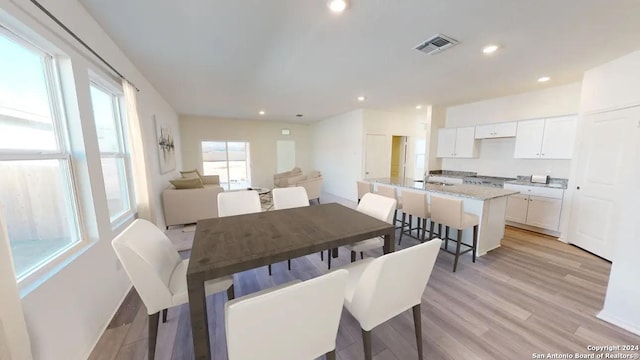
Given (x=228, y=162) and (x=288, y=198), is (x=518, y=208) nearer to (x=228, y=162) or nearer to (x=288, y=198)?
(x=288, y=198)

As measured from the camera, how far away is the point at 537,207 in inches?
141

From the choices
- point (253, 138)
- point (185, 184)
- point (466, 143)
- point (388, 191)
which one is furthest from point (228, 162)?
point (466, 143)

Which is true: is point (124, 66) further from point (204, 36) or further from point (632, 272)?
point (632, 272)

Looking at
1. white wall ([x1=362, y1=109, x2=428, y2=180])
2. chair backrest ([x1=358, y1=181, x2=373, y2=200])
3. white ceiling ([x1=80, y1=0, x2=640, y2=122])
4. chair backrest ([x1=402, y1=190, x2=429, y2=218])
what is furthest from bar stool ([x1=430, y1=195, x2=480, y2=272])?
white wall ([x1=362, y1=109, x2=428, y2=180])

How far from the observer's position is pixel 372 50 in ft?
7.88

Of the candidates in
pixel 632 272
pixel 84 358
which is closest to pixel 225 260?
pixel 84 358

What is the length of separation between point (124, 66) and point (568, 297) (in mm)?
5257

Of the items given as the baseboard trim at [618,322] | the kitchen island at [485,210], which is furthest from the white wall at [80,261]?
the baseboard trim at [618,322]

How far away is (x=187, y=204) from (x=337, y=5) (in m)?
3.86

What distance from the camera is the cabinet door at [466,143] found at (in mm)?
4660

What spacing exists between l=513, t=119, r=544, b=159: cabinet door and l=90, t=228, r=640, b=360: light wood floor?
1.95m

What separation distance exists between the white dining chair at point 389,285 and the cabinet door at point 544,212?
374 centimetres

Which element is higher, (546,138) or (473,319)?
(546,138)

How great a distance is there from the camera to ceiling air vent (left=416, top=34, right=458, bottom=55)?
2.13 meters
